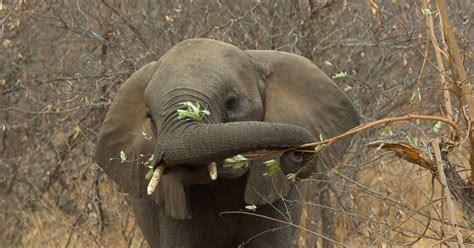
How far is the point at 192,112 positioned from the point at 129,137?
1260 millimetres

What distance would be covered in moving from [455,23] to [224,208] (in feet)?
9.47

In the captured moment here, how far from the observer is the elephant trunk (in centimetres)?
388

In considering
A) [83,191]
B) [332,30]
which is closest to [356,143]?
[332,30]

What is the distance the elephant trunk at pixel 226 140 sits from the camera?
3.88m

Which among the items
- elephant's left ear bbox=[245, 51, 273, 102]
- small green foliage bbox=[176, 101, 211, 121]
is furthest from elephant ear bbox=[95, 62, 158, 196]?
small green foliage bbox=[176, 101, 211, 121]

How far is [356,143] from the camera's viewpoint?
7.47 metres

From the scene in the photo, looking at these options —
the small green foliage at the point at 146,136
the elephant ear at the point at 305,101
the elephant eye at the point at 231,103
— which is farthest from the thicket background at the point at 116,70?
the elephant eye at the point at 231,103

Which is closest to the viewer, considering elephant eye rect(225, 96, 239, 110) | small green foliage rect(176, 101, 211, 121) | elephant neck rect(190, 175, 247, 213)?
small green foliage rect(176, 101, 211, 121)

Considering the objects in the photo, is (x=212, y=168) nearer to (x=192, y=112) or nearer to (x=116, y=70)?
(x=192, y=112)

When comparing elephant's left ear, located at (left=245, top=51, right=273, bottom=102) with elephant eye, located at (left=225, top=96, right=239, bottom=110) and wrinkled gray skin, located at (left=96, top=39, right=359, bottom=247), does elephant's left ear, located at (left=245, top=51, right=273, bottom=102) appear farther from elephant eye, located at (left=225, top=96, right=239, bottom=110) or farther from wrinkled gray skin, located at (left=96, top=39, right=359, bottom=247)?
elephant eye, located at (left=225, top=96, right=239, bottom=110)

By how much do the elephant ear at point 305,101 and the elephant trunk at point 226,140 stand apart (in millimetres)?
902

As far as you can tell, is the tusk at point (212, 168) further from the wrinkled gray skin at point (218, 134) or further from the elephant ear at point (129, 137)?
the elephant ear at point (129, 137)

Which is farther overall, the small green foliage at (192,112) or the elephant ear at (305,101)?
the elephant ear at (305,101)

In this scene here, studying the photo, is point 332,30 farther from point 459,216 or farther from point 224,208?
point 224,208
